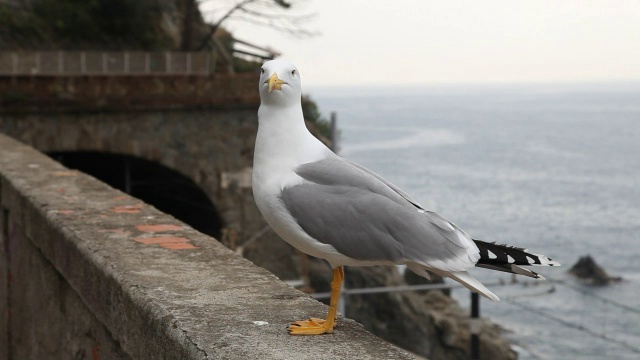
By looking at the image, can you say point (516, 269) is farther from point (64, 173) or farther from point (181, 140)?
point (181, 140)

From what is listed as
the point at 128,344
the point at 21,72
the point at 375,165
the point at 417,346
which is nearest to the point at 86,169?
the point at 21,72

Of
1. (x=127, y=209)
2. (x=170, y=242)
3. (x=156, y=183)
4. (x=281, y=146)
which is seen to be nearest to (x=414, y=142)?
(x=156, y=183)

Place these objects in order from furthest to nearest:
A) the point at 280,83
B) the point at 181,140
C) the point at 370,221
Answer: the point at 181,140
the point at 280,83
the point at 370,221

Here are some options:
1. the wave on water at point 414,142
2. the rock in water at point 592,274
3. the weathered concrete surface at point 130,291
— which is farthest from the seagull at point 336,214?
the wave on water at point 414,142

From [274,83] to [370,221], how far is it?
50 cm

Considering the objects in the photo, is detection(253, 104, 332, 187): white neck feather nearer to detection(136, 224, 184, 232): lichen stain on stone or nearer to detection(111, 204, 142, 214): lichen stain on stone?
detection(136, 224, 184, 232): lichen stain on stone

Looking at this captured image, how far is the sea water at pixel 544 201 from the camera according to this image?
30.0 meters

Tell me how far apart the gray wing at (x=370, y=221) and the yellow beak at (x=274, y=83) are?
0.25m

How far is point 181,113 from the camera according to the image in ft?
55.9

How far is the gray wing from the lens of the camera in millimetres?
2693

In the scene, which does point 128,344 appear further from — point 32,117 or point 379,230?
point 32,117

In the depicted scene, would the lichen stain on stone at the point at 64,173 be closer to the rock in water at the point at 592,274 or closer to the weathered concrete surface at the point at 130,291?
the weathered concrete surface at the point at 130,291

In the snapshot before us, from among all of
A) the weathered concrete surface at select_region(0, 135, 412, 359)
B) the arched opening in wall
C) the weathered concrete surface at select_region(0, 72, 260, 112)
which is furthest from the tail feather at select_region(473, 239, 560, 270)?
the arched opening in wall

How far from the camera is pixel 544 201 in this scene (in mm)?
58719
